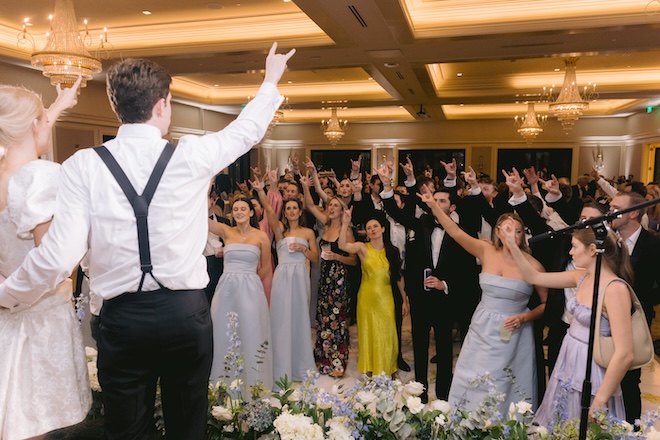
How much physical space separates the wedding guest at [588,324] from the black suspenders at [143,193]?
1.67 metres

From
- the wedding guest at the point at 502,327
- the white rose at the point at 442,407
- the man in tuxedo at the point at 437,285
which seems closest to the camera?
the white rose at the point at 442,407

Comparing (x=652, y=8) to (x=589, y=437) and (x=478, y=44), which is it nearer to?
(x=478, y=44)

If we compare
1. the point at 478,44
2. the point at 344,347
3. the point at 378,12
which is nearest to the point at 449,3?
the point at 478,44

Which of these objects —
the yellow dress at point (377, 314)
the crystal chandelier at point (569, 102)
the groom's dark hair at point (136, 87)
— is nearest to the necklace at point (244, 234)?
the yellow dress at point (377, 314)

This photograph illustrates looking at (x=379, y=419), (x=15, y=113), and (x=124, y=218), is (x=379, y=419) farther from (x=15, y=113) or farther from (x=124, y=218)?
(x=15, y=113)

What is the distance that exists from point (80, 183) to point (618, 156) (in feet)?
52.8

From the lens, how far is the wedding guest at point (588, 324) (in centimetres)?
222

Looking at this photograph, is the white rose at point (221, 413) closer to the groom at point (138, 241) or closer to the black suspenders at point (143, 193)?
the groom at point (138, 241)

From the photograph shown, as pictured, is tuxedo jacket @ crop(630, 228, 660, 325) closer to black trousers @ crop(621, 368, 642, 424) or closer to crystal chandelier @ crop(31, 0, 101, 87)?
black trousers @ crop(621, 368, 642, 424)

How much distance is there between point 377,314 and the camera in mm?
4164

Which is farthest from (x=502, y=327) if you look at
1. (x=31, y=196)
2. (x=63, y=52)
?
(x=63, y=52)

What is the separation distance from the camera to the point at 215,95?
41.9ft

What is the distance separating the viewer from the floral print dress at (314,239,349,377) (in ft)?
14.5

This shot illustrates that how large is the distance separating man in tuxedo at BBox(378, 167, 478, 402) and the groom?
2.41 metres
